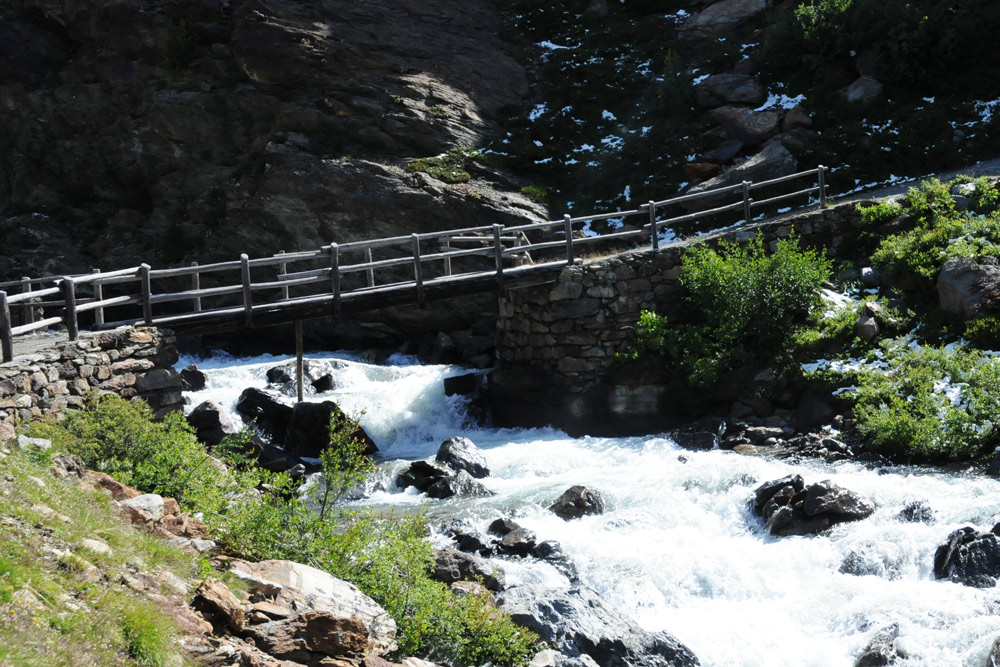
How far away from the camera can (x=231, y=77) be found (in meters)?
27.7

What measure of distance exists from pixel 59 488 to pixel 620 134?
22.0m

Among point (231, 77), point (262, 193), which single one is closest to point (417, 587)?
point (262, 193)

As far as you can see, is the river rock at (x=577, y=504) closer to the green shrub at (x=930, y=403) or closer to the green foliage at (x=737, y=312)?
the green shrub at (x=930, y=403)

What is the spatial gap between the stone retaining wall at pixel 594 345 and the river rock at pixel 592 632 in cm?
870

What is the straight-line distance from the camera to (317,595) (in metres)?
7.15

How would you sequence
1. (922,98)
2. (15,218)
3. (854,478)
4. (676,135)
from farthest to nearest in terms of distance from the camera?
(15,218) < (676,135) < (922,98) < (854,478)

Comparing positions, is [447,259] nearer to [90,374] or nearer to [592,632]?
[90,374]

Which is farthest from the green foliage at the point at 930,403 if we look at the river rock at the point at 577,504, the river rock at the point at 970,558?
the river rock at the point at 577,504

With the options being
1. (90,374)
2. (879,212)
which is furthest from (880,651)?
(879,212)

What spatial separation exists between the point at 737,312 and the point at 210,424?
9.62 metres

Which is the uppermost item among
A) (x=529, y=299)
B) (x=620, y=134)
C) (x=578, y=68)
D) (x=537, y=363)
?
(x=578, y=68)

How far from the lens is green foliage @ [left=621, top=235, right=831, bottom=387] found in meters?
16.9

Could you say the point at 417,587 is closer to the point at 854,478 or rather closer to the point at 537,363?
the point at 854,478

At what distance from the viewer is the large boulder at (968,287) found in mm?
Result: 15461
